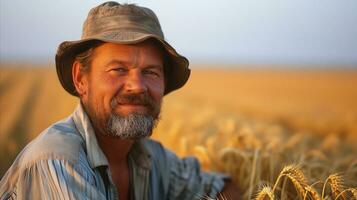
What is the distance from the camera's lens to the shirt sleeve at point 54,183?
9.55 ft

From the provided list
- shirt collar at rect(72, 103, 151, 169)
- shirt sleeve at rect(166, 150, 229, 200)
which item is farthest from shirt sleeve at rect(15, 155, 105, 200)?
shirt sleeve at rect(166, 150, 229, 200)

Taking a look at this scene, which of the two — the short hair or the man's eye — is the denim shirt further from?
the man's eye

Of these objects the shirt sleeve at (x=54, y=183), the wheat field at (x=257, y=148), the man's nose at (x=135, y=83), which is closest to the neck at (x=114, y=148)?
the man's nose at (x=135, y=83)

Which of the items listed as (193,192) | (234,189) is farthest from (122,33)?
(234,189)

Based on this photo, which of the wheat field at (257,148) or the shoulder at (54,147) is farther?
the wheat field at (257,148)

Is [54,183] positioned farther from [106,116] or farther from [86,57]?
[86,57]

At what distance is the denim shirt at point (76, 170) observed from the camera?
2951 millimetres

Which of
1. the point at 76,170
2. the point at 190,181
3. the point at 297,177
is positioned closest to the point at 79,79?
the point at 76,170

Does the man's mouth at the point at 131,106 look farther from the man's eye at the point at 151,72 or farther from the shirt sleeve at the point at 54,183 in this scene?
the shirt sleeve at the point at 54,183

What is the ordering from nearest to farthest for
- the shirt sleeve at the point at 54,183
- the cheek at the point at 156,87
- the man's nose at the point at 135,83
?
1. the shirt sleeve at the point at 54,183
2. the man's nose at the point at 135,83
3. the cheek at the point at 156,87

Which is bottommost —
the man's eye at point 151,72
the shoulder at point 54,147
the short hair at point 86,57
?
the shoulder at point 54,147

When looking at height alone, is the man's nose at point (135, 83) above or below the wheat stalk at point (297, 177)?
above

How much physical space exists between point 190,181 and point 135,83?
3.70ft

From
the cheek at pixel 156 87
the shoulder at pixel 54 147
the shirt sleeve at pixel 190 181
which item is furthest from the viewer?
the shirt sleeve at pixel 190 181
